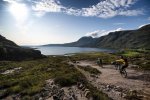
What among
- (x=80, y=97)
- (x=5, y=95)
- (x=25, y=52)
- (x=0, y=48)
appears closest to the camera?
(x=80, y=97)

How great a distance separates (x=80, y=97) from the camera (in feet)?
59.1

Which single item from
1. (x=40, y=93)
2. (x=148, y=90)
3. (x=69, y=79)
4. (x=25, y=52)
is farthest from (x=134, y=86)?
(x=25, y=52)

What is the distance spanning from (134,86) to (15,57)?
88601 mm

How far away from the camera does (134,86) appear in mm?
23031

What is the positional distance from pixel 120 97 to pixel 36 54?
345ft

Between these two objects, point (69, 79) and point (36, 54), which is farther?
point (36, 54)

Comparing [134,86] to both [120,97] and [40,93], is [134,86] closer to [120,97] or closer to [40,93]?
[120,97]

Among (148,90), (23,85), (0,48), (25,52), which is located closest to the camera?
(148,90)

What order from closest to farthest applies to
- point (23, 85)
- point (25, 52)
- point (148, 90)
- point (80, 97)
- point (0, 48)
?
point (80, 97)
point (148, 90)
point (23, 85)
point (0, 48)
point (25, 52)

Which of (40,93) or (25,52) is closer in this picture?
(40,93)

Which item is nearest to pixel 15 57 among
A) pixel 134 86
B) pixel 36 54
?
pixel 36 54

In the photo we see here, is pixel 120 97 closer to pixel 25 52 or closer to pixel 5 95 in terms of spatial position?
pixel 5 95

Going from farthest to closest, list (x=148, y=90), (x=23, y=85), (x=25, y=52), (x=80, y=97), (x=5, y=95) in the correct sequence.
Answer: (x=25, y=52)
(x=23, y=85)
(x=5, y=95)
(x=148, y=90)
(x=80, y=97)

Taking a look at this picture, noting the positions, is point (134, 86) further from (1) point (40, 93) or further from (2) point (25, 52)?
(2) point (25, 52)
